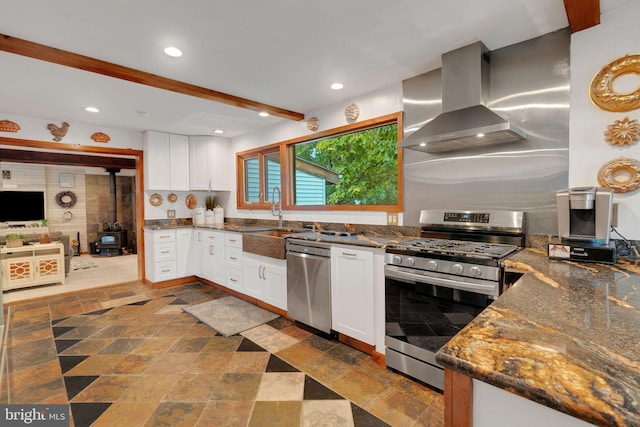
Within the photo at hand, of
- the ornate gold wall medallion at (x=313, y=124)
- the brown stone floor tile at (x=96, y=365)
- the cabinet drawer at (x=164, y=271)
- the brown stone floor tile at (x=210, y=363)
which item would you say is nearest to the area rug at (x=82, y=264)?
the cabinet drawer at (x=164, y=271)

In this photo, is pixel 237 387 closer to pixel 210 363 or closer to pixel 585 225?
pixel 210 363

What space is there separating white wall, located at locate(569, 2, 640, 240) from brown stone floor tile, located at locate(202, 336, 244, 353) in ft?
9.23

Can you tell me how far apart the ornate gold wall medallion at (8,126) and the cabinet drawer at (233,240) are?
9.38ft

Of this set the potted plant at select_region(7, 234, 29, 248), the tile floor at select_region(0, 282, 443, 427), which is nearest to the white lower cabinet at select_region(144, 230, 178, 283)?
the tile floor at select_region(0, 282, 443, 427)

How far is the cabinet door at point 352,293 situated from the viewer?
2.39 meters

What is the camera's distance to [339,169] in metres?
3.63

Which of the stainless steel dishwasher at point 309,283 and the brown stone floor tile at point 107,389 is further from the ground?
the stainless steel dishwasher at point 309,283

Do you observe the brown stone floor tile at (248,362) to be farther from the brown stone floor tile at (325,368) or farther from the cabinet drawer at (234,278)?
the cabinet drawer at (234,278)

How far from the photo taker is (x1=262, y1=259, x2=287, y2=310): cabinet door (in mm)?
3162

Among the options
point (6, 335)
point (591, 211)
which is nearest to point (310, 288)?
point (591, 211)

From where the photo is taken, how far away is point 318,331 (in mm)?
2908

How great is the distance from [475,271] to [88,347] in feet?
10.3

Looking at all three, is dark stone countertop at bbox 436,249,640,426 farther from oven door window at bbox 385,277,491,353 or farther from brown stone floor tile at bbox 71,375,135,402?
brown stone floor tile at bbox 71,375,135,402

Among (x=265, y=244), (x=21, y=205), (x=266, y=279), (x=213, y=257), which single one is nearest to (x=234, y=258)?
(x=213, y=257)
